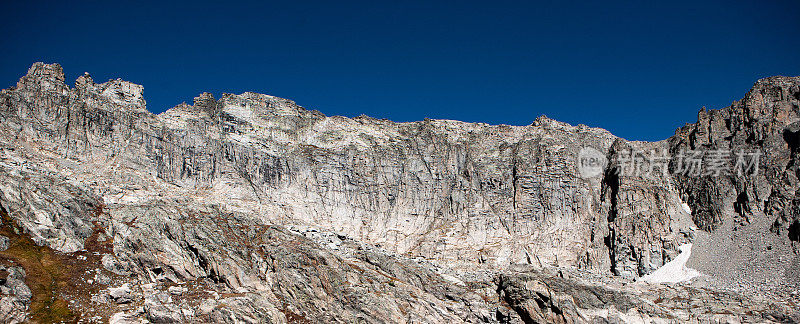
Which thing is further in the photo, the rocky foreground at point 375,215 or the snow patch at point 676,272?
the snow patch at point 676,272

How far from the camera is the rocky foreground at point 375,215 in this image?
63.0m

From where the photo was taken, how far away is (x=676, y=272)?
3398 inches

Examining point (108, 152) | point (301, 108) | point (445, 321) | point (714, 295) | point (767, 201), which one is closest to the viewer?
point (445, 321)

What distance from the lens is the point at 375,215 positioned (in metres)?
98.3

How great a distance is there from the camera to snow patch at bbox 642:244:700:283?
8481 centimetres

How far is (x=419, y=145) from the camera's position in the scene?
107062 mm

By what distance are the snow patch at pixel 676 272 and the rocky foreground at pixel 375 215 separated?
0.36 metres

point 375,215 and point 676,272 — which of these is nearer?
point 676,272

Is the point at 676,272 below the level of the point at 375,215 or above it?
below

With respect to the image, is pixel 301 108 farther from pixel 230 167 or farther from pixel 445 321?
pixel 445 321

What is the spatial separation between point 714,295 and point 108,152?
9449cm

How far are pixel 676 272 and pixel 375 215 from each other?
5182cm

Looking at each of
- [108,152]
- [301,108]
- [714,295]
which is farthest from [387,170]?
[714,295]

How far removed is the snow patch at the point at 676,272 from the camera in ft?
278
